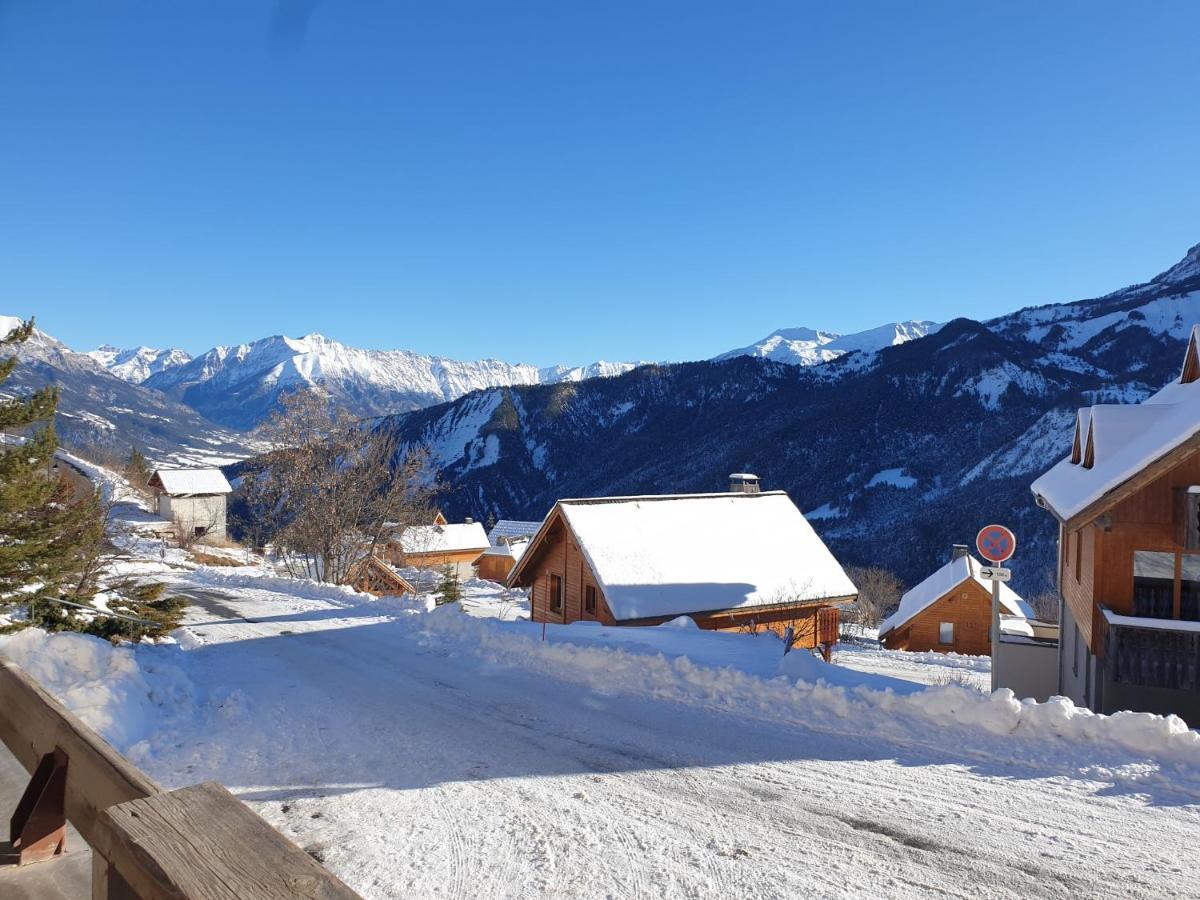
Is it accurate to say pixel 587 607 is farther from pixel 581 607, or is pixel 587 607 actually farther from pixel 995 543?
pixel 995 543

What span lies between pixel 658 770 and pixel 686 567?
17.2m

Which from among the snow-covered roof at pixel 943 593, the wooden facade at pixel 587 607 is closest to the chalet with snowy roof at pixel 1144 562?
the wooden facade at pixel 587 607

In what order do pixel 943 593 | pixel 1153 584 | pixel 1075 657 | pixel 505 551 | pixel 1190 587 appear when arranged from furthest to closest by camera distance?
pixel 505 551 < pixel 943 593 < pixel 1075 657 < pixel 1153 584 < pixel 1190 587

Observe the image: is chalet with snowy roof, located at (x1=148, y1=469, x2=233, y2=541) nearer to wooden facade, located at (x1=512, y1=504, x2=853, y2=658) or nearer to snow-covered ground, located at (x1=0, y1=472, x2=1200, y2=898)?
wooden facade, located at (x1=512, y1=504, x2=853, y2=658)

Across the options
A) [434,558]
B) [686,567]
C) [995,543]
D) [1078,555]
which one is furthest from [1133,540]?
[434,558]

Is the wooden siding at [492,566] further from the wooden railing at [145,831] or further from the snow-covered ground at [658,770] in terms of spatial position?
the wooden railing at [145,831]

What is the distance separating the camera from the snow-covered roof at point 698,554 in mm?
22641

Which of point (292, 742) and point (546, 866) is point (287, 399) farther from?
point (546, 866)

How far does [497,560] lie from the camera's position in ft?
248

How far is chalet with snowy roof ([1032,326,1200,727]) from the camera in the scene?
13.9 metres

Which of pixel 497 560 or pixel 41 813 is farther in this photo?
pixel 497 560

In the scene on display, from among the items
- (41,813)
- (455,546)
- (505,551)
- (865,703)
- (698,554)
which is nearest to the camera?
(41,813)

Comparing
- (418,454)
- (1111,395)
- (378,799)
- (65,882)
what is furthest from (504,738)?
(1111,395)

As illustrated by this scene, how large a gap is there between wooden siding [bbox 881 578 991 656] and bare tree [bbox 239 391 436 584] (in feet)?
102
